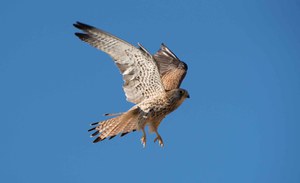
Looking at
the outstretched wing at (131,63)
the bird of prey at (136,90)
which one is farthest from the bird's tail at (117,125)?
the outstretched wing at (131,63)

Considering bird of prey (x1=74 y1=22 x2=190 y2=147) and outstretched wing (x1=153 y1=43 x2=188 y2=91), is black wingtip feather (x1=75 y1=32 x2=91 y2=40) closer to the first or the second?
bird of prey (x1=74 y1=22 x2=190 y2=147)

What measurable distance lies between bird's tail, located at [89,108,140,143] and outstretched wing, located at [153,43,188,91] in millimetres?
1225

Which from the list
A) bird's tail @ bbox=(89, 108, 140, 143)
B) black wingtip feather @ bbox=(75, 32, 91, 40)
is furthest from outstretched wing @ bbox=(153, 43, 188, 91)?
black wingtip feather @ bbox=(75, 32, 91, 40)

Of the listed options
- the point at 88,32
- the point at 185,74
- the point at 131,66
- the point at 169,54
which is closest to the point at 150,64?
the point at 131,66

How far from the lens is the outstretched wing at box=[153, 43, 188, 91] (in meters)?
9.98

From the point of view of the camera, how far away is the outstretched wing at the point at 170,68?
9.98 meters

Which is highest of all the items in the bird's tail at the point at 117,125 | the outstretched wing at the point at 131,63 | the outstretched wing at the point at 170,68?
the outstretched wing at the point at 170,68

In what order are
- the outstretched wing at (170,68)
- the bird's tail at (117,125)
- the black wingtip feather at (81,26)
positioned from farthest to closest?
the outstretched wing at (170,68), the bird's tail at (117,125), the black wingtip feather at (81,26)

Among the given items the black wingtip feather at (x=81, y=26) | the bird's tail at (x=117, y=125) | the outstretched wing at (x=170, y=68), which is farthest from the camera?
the outstretched wing at (x=170, y=68)

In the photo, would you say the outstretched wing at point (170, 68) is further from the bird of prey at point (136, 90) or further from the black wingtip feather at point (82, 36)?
the black wingtip feather at point (82, 36)

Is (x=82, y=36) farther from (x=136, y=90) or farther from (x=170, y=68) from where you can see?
(x=170, y=68)

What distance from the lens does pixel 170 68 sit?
10844 mm

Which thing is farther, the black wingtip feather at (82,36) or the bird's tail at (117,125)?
the bird's tail at (117,125)

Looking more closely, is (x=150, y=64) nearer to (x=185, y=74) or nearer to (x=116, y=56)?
(x=116, y=56)
